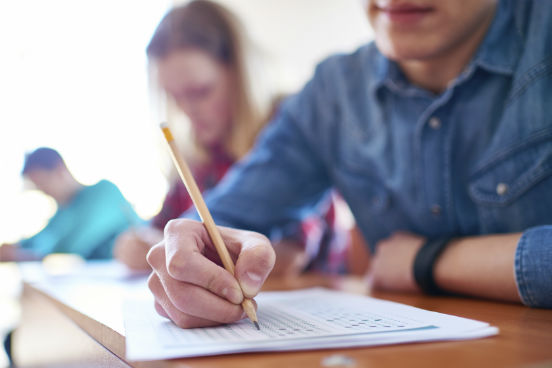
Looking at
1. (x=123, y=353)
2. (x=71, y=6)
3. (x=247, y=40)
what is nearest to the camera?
(x=123, y=353)

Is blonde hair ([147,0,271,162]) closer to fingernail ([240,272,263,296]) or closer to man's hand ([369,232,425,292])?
man's hand ([369,232,425,292])

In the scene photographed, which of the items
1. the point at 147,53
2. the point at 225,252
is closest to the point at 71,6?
the point at 147,53

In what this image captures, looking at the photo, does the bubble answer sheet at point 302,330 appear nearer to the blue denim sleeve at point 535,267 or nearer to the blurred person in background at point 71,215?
the blue denim sleeve at point 535,267

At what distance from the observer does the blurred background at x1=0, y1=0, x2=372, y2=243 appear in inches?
118

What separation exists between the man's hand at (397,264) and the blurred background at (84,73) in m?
2.36

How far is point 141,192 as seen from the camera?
2.71 metres

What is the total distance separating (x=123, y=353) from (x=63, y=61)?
3.17 m

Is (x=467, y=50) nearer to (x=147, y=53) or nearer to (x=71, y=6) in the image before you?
(x=147, y=53)

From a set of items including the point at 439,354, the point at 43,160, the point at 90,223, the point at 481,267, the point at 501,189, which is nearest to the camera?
A: the point at 439,354

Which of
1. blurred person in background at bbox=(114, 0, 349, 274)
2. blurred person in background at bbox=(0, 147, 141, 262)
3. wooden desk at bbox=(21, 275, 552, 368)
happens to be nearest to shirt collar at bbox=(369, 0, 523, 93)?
wooden desk at bbox=(21, 275, 552, 368)

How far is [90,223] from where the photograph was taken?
7.69ft

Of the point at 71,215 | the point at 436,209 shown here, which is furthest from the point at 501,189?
the point at 71,215

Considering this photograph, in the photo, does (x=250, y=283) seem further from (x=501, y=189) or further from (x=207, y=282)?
(x=501, y=189)

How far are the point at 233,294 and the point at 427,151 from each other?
0.44 meters
